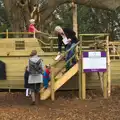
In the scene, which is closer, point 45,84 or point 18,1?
point 45,84

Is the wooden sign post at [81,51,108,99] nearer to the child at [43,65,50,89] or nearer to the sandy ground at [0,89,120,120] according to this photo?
the sandy ground at [0,89,120,120]

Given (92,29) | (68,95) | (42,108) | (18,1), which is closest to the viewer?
(42,108)

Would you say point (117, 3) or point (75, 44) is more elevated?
point (117, 3)

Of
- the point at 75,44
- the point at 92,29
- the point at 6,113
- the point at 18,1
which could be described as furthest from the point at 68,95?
the point at 92,29

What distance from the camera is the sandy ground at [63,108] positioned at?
9.71 meters

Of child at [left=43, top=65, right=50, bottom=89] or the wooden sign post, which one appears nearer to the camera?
the wooden sign post

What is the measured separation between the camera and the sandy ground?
971 centimetres

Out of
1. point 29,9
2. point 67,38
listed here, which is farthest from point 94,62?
point 29,9

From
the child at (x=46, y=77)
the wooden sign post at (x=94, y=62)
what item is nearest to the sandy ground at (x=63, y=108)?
the child at (x=46, y=77)

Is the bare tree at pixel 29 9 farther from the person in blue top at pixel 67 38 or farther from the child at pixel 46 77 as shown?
the child at pixel 46 77

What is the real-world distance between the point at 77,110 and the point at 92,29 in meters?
34.7

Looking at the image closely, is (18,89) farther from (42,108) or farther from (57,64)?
(42,108)

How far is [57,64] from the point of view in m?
14.2

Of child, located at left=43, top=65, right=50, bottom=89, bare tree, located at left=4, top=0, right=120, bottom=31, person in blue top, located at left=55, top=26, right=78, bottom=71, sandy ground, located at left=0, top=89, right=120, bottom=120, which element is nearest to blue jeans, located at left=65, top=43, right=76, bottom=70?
person in blue top, located at left=55, top=26, right=78, bottom=71
